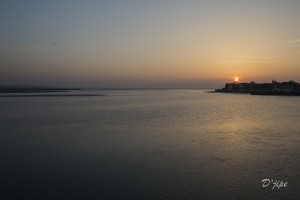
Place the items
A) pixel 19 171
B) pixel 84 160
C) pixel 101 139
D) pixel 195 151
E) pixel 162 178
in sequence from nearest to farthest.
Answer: pixel 162 178 → pixel 19 171 → pixel 84 160 → pixel 195 151 → pixel 101 139

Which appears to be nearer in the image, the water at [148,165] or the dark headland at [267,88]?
the water at [148,165]

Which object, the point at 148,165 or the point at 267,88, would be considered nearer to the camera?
the point at 148,165

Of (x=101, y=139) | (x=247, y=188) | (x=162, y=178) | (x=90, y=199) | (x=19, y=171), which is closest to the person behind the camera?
(x=90, y=199)

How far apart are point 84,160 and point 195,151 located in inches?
214

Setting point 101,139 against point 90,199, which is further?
point 101,139

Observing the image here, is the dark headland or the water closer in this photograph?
the water

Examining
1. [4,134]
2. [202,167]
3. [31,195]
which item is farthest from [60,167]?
[4,134]

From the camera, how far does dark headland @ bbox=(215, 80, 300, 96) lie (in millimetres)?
116150

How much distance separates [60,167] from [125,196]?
13.7 ft

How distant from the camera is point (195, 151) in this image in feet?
48.9

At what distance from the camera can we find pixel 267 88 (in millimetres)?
147125

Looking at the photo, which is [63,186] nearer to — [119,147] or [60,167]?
[60,167]

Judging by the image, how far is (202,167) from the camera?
1198 cm

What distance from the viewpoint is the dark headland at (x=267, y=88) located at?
116 m
